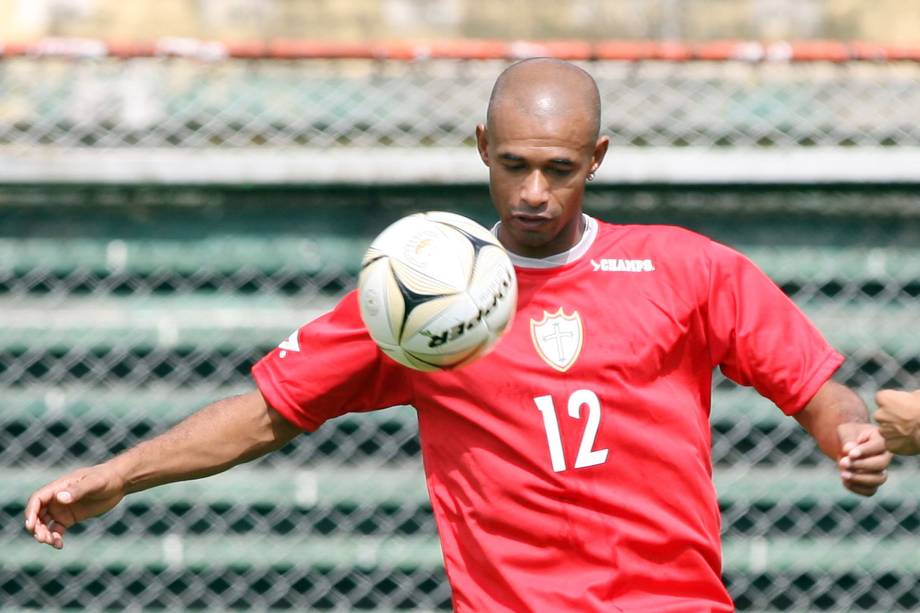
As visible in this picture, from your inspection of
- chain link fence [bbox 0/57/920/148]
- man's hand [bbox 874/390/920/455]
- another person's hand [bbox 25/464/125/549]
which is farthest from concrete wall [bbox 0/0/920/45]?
man's hand [bbox 874/390/920/455]

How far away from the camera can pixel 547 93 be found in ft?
11.3

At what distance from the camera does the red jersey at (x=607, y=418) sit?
339 cm

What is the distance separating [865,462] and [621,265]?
2.72ft

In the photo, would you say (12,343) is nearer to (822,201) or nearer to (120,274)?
(120,274)

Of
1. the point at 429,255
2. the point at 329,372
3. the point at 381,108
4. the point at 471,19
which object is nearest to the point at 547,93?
the point at 429,255

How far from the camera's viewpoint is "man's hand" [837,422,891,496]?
3.02 metres

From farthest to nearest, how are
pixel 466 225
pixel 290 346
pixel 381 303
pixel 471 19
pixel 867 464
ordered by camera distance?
pixel 471 19 < pixel 290 346 < pixel 466 225 < pixel 381 303 < pixel 867 464

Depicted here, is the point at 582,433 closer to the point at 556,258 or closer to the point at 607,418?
the point at 607,418

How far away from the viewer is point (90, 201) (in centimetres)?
620

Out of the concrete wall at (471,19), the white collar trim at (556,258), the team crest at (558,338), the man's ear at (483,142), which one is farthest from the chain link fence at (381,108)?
the team crest at (558,338)

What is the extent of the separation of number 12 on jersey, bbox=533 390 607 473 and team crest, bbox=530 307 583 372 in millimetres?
94

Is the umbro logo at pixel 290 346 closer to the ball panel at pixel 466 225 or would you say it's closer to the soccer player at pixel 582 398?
the soccer player at pixel 582 398

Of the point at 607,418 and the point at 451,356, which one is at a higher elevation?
the point at 451,356

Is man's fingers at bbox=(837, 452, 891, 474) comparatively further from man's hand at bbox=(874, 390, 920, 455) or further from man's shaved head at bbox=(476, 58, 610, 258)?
man's shaved head at bbox=(476, 58, 610, 258)
